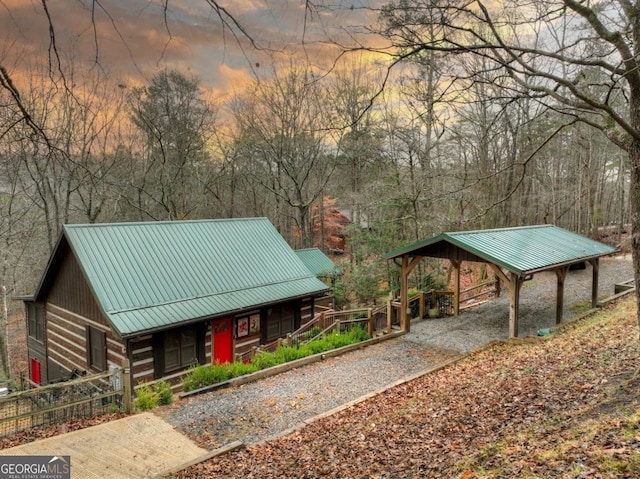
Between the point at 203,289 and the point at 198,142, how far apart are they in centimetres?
1576

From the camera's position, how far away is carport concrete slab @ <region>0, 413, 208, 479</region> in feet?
19.3

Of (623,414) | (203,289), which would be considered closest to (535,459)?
(623,414)

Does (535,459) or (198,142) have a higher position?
(198,142)

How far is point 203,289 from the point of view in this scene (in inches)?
528

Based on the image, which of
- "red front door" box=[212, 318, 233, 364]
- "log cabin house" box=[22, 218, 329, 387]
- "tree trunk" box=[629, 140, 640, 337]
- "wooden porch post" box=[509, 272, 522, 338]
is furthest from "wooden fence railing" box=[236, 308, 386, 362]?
"tree trunk" box=[629, 140, 640, 337]

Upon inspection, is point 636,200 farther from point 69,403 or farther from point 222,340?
point 222,340

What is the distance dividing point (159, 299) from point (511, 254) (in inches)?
432

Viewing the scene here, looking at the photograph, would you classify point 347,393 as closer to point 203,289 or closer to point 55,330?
point 203,289

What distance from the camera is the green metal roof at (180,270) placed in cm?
1172

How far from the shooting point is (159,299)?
12.3 meters

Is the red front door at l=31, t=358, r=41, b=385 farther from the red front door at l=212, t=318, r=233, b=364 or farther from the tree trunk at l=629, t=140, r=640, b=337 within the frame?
the tree trunk at l=629, t=140, r=640, b=337

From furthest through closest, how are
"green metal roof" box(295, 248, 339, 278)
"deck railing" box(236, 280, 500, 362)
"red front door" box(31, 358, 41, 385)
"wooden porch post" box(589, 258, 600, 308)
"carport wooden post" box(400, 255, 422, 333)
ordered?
"green metal roof" box(295, 248, 339, 278)
"red front door" box(31, 358, 41, 385)
"wooden porch post" box(589, 258, 600, 308)
"carport wooden post" box(400, 255, 422, 333)
"deck railing" box(236, 280, 500, 362)

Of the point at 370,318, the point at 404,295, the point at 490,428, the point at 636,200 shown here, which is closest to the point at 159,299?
the point at 370,318

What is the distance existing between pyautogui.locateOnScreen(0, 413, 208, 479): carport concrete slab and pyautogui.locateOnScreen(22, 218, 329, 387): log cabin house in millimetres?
3806
